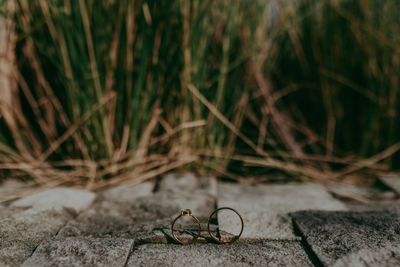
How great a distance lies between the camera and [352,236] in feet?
2.45

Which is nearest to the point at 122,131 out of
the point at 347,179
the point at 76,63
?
the point at 76,63

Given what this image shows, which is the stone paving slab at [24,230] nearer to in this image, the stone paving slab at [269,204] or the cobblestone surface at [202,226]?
the cobblestone surface at [202,226]

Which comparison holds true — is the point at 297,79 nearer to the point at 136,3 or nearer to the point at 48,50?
the point at 136,3

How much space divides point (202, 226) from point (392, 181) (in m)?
0.68

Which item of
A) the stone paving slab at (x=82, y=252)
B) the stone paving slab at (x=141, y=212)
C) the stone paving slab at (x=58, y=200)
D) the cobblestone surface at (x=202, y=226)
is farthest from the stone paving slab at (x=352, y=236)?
the stone paving slab at (x=58, y=200)

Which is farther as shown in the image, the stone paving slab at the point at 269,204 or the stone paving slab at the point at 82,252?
the stone paving slab at the point at 269,204

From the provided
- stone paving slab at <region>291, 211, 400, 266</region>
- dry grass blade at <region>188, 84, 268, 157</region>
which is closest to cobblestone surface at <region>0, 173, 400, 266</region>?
stone paving slab at <region>291, 211, 400, 266</region>

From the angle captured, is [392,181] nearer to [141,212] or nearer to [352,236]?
[352,236]

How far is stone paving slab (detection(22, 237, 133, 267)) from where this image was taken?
2.20 feet

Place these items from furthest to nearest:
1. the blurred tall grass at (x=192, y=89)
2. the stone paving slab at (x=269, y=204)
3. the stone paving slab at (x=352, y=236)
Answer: the blurred tall grass at (x=192, y=89), the stone paving slab at (x=269, y=204), the stone paving slab at (x=352, y=236)

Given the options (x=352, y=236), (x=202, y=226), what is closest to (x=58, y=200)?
(x=202, y=226)

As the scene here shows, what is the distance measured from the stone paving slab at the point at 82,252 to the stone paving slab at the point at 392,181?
31.8 inches

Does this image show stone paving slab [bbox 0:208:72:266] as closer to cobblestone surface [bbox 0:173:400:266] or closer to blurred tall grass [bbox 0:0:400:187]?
cobblestone surface [bbox 0:173:400:266]

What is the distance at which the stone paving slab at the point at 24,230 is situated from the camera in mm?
702
